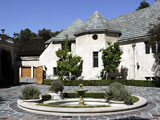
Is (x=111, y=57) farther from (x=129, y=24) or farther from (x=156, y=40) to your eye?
(x=129, y=24)

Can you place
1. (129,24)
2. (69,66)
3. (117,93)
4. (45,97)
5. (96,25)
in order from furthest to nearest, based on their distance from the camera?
1. (129,24)
2. (96,25)
3. (69,66)
4. (45,97)
5. (117,93)

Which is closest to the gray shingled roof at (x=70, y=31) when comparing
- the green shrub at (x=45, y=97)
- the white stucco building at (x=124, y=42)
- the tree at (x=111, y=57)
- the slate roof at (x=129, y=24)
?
the slate roof at (x=129, y=24)

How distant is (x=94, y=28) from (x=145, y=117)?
63.9ft

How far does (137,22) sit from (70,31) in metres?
11.5

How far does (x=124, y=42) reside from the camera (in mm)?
25594

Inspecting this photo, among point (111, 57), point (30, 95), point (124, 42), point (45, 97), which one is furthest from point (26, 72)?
point (30, 95)

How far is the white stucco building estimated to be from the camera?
23.4 meters

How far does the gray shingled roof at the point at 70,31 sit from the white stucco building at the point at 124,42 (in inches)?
49.5

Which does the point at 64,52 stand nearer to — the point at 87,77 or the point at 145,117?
the point at 87,77

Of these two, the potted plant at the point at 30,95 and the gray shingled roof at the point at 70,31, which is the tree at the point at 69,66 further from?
the potted plant at the point at 30,95

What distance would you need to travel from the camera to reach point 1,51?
26.7 m

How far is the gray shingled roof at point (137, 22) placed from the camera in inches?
957

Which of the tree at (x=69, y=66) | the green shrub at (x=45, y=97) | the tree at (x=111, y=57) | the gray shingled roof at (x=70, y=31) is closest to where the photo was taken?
the green shrub at (x=45, y=97)

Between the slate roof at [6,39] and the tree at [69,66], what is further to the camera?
the slate roof at [6,39]
